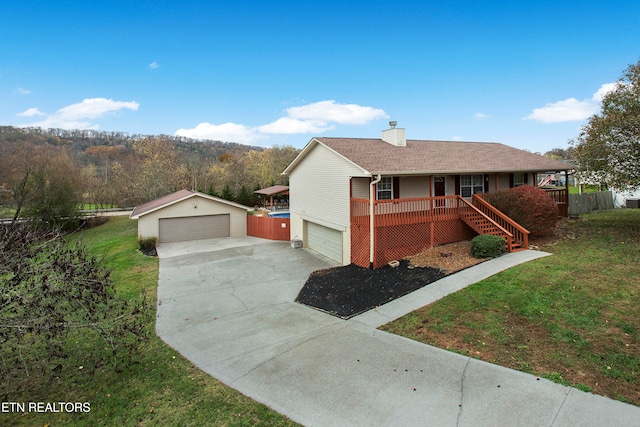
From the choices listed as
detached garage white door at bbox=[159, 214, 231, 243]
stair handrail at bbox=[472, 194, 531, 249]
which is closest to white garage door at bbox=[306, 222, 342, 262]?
stair handrail at bbox=[472, 194, 531, 249]

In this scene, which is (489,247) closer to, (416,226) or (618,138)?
(416,226)

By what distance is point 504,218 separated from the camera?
43.5 feet

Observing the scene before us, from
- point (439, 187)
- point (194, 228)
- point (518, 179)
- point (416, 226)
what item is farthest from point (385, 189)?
point (194, 228)

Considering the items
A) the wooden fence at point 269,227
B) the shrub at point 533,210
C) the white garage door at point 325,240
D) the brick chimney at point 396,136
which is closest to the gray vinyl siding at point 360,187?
the white garage door at point 325,240

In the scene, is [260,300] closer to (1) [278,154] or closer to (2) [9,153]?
(2) [9,153]

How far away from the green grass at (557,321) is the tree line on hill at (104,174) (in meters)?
15.3

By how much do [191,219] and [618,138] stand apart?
22418 mm

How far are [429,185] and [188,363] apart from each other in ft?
41.8

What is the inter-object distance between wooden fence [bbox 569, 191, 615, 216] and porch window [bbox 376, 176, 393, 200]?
12245 millimetres

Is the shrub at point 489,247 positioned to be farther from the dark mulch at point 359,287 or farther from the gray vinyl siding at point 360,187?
the gray vinyl siding at point 360,187

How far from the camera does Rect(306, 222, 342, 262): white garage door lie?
1559 cm

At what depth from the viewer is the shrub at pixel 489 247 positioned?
1175 centimetres

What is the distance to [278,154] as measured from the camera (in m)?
56.7

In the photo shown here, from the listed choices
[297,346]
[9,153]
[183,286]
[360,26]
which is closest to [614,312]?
[297,346]
